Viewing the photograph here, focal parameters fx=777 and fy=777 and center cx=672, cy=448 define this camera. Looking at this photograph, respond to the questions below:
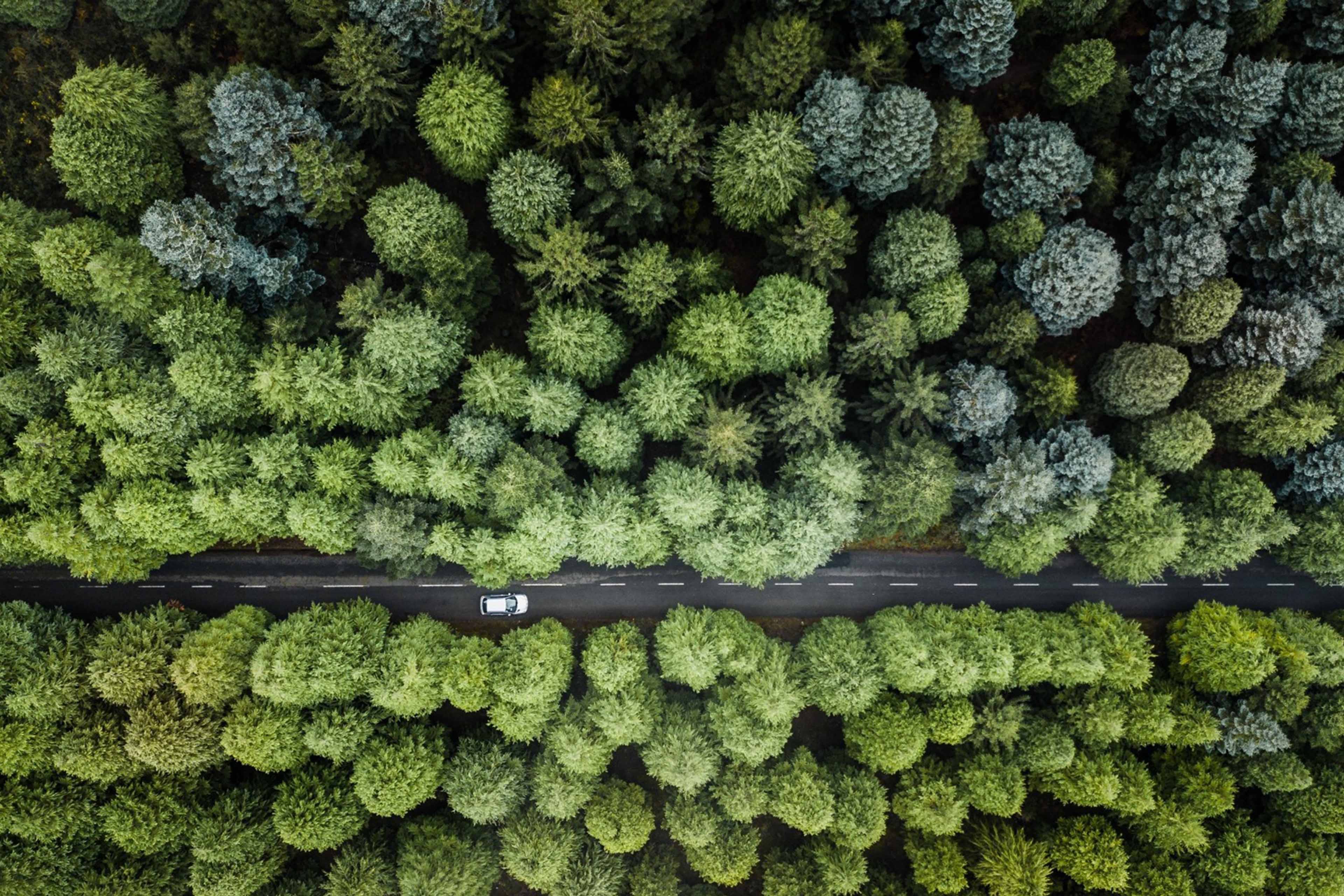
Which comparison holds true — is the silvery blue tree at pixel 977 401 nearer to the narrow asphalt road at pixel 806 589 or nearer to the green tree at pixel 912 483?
the green tree at pixel 912 483

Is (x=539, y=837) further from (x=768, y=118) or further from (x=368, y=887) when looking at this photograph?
(x=768, y=118)

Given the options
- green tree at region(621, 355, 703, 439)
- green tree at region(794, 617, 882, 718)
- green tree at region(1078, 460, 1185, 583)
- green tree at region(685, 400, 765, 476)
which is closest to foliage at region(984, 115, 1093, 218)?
green tree at region(1078, 460, 1185, 583)

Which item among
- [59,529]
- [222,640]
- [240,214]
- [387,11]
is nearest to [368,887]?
[222,640]

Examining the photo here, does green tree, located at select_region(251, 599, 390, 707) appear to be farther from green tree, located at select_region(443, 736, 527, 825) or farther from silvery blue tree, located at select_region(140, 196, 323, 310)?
silvery blue tree, located at select_region(140, 196, 323, 310)

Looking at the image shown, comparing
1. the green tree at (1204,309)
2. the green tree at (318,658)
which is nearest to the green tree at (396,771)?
the green tree at (318,658)

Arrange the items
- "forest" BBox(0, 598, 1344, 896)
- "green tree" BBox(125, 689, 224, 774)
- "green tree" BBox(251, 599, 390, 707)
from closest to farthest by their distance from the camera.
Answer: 1. "green tree" BBox(251, 599, 390, 707)
2. "green tree" BBox(125, 689, 224, 774)
3. "forest" BBox(0, 598, 1344, 896)

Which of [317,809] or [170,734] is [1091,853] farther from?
[170,734]
